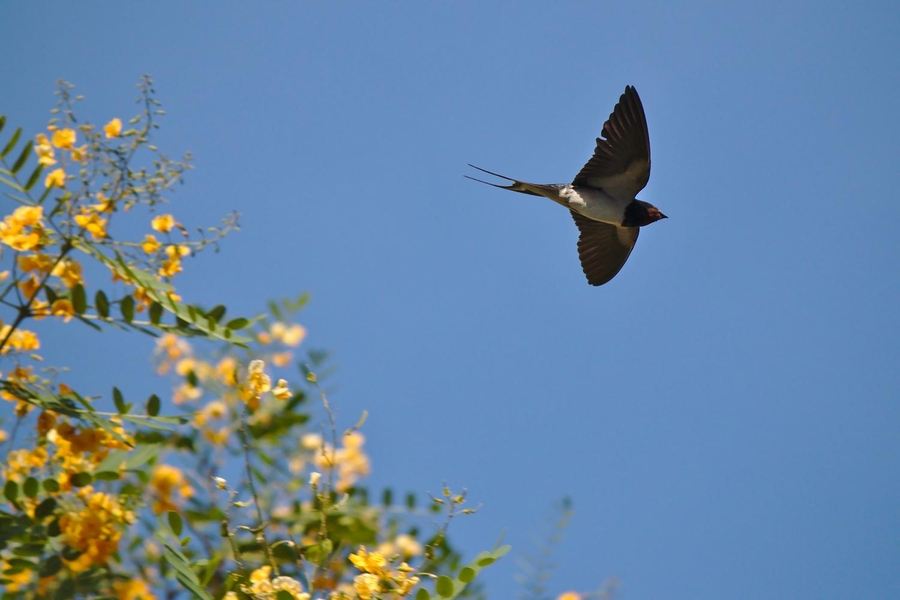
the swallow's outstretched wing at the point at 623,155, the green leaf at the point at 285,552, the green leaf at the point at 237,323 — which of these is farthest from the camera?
the swallow's outstretched wing at the point at 623,155

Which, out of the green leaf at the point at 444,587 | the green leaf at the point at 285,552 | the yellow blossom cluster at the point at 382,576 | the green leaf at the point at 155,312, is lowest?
the green leaf at the point at 285,552

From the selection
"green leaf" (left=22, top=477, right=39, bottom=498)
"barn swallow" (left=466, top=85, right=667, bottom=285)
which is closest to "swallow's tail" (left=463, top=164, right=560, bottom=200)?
"barn swallow" (left=466, top=85, right=667, bottom=285)

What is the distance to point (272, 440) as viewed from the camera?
2.59 m

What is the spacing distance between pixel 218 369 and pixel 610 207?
2.77 meters

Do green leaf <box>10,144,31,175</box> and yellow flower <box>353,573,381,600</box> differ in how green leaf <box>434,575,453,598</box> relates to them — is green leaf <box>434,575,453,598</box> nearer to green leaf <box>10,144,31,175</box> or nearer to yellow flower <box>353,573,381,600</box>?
yellow flower <box>353,573,381,600</box>

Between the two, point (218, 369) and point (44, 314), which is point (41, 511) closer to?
point (44, 314)

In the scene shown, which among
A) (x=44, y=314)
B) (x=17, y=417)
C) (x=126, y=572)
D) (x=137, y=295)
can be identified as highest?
(x=137, y=295)

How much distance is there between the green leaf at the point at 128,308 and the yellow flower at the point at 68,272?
104 mm

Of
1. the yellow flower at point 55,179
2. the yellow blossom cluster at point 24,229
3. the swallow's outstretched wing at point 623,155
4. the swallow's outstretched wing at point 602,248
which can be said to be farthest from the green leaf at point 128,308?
the swallow's outstretched wing at point 602,248

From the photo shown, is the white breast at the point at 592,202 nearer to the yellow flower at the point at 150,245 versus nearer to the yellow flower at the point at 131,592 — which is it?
the yellow flower at the point at 150,245

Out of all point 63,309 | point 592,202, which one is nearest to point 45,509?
point 63,309

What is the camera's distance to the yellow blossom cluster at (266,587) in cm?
184

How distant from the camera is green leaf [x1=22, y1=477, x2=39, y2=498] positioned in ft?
6.39

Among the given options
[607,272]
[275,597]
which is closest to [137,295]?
[275,597]
